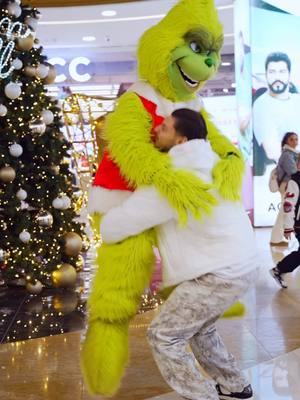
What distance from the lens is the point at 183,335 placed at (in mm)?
2584

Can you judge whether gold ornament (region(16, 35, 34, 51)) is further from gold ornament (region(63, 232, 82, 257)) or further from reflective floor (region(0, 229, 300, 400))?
reflective floor (region(0, 229, 300, 400))

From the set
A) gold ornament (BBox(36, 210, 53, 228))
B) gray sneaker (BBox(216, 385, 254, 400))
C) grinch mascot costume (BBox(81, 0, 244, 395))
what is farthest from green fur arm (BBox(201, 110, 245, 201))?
gold ornament (BBox(36, 210, 53, 228))

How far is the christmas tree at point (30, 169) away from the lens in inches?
205

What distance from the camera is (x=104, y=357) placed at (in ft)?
8.92

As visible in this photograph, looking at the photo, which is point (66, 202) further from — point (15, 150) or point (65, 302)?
point (65, 302)

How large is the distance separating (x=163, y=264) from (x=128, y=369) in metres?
1.18

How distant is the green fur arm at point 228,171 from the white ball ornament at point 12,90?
252 cm

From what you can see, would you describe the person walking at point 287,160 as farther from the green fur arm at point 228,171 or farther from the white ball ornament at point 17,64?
the green fur arm at point 228,171

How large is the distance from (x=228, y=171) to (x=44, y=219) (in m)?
2.91

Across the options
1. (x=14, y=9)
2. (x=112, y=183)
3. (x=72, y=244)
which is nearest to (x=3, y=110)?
(x=14, y=9)

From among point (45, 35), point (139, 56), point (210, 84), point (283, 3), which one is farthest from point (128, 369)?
Result: point (210, 84)

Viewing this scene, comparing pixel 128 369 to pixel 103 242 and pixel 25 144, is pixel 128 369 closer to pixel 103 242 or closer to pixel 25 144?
pixel 103 242

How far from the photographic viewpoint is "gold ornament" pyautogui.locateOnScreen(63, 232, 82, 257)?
5562 mm

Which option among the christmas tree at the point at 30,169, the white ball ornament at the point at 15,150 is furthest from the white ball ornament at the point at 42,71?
the white ball ornament at the point at 15,150
